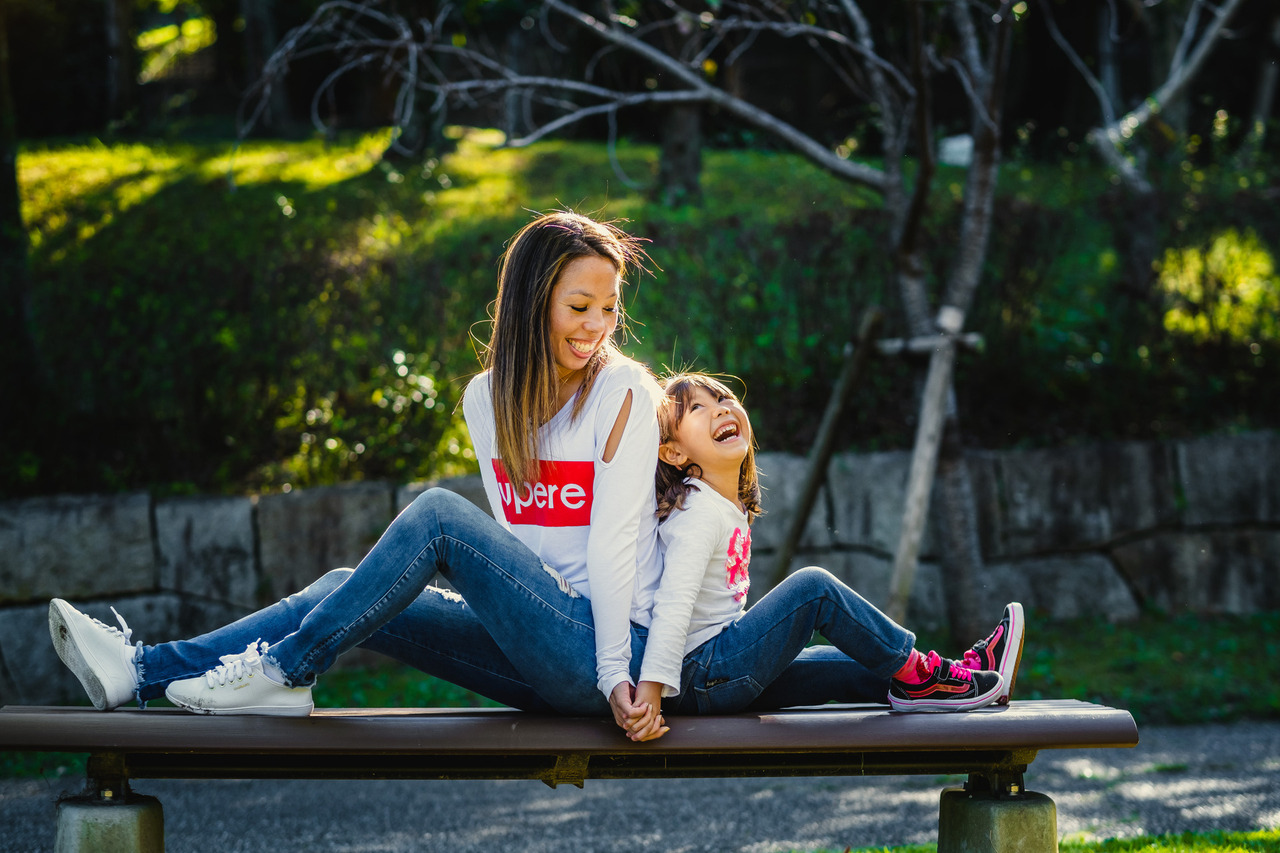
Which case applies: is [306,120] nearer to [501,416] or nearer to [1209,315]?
[1209,315]

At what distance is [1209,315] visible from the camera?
7.12 meters

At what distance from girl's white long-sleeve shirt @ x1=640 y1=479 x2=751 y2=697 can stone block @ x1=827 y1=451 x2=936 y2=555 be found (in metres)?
3.67

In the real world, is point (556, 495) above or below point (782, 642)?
above

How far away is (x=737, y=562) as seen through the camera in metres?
2.79

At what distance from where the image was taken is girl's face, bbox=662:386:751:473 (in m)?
2.78

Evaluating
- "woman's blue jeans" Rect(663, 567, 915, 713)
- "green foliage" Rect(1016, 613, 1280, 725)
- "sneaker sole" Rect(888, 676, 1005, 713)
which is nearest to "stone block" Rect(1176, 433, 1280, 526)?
"green foliage" Rect(1016, 613, 1280, 725)

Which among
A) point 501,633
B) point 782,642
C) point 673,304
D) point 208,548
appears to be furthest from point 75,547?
point 782,642

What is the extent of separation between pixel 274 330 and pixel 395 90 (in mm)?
8166

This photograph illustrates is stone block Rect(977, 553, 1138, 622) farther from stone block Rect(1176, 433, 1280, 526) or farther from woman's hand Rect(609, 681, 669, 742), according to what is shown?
woman's hand Rect(609, 681, 669, 742)

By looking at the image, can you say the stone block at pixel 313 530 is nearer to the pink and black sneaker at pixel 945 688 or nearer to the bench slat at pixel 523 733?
the bench slat at pixel 523 733

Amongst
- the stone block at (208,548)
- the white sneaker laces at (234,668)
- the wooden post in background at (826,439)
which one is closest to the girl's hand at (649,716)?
the white sneaker laces at (234,668)

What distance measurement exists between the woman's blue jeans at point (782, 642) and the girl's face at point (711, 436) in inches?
12.9

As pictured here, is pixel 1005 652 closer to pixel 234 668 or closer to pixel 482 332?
pixel 234 668

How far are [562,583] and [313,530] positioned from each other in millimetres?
3554
